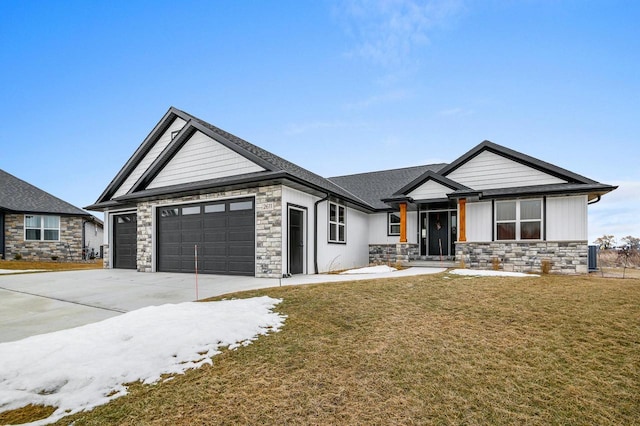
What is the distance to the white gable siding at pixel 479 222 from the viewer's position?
13531 millimetres

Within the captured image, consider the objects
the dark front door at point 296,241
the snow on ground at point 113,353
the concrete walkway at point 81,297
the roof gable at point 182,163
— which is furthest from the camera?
the dark front door at point 296,241

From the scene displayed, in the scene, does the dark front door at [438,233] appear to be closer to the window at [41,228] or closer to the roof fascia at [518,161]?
the roof fascia at [518,161]

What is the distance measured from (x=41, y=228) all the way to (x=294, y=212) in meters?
21.1

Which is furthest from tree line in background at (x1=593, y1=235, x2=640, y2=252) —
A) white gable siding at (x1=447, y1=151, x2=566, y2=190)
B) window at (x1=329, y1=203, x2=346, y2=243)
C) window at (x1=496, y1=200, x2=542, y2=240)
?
window at (x1=329, y1=203, x2=346, y2=243)

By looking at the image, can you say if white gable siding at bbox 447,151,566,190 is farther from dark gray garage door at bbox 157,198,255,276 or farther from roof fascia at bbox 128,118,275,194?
dark gray garage door at bbox 157,198,255,276

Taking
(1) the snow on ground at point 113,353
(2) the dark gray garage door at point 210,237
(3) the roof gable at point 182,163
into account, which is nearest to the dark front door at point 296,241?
(3) the roof gable at point 182,163

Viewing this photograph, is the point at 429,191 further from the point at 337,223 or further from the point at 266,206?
the point at 266,206

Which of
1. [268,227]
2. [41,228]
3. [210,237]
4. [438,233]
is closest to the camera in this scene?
[268,227]

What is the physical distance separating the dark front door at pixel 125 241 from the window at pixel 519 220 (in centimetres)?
1639

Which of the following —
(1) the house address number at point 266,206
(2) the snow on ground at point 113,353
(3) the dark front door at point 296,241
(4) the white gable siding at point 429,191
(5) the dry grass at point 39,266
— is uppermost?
(4) the white gable siding at point 429,191

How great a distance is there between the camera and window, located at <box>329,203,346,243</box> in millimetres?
13430

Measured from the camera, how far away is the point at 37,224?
21.8 m

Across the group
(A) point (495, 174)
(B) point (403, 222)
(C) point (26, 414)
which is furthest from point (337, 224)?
(C) point (26, 414)

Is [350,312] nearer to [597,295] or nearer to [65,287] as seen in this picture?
[597,295]
